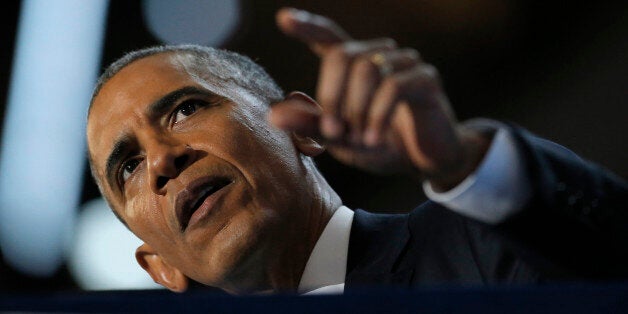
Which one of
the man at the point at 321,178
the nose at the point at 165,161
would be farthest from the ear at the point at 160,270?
the nose at the point at 165,161

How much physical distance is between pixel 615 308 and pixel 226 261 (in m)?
0.73

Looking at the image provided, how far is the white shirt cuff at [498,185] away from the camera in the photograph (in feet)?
2.23

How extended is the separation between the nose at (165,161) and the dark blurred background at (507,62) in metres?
0.45

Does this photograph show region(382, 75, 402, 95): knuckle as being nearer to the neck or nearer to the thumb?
the thumb

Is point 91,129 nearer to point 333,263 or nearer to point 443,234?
point 333,263

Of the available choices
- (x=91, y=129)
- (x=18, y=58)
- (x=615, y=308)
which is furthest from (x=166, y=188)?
(x=18, y=58)

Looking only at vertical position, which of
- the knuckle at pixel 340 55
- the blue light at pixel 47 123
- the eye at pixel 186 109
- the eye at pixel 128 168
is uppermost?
the knuckle at pixel 340 55

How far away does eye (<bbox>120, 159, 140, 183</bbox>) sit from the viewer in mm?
1310

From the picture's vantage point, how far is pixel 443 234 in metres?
1.00

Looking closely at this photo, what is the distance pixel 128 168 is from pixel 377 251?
52 centimetres

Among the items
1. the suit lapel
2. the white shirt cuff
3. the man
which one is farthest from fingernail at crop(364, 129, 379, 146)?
the suit lapel

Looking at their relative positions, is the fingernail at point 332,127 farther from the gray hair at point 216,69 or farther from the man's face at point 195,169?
the gray hair at point 216,69

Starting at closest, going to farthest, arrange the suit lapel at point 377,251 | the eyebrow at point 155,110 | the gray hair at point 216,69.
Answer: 1. the suit lapel at point 377,251
2. the eyebrow at point 155,110
3. the gray hair at point 216,69

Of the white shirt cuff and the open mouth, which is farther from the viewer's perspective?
the open mouth
